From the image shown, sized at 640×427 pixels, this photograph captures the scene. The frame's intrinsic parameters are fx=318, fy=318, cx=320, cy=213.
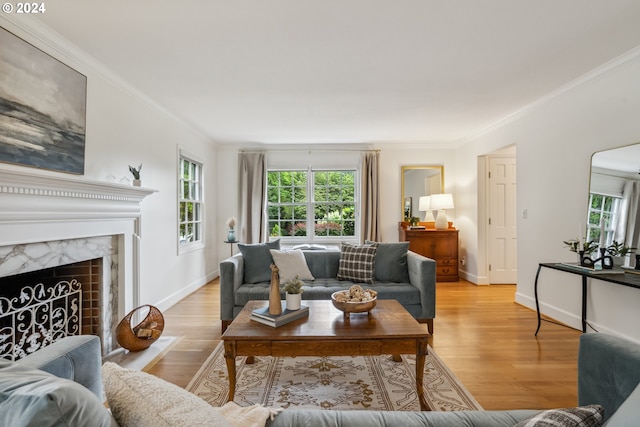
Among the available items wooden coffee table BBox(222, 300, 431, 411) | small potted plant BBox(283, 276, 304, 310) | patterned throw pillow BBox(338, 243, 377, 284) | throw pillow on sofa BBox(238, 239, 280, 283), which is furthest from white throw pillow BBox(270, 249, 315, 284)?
wooden coffee table BBox(222, 300, 431, 411)

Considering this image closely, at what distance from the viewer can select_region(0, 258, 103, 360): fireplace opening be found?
1.96 m

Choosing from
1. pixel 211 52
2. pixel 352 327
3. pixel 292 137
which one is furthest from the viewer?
pixel 292 137

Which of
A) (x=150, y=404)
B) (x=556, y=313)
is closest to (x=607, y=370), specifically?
(x=150, y=404)

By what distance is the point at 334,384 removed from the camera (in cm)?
219

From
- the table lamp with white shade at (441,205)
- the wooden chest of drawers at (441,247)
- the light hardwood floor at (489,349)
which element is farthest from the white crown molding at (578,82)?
the light hardwood floor at (489,349)

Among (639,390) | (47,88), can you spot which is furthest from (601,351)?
(47,88)

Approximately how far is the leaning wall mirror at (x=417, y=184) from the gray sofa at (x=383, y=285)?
8.56ft

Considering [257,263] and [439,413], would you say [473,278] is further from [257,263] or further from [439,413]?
[439,413]

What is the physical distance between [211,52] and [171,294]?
2.92 metres

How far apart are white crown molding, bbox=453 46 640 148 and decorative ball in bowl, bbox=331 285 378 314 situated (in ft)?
9.54

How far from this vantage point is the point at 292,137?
17.9 ft

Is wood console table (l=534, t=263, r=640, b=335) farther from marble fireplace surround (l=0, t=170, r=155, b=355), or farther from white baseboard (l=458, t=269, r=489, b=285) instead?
marble fireplace surround (l=0, t=170, r=155, b=355)

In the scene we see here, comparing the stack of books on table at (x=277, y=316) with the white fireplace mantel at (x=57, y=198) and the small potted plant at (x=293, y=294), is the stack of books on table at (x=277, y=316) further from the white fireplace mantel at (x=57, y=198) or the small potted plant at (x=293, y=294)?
the white fireplace mantel at (x=57, y=198)

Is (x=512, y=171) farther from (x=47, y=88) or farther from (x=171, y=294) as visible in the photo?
(x=47, y=88)
